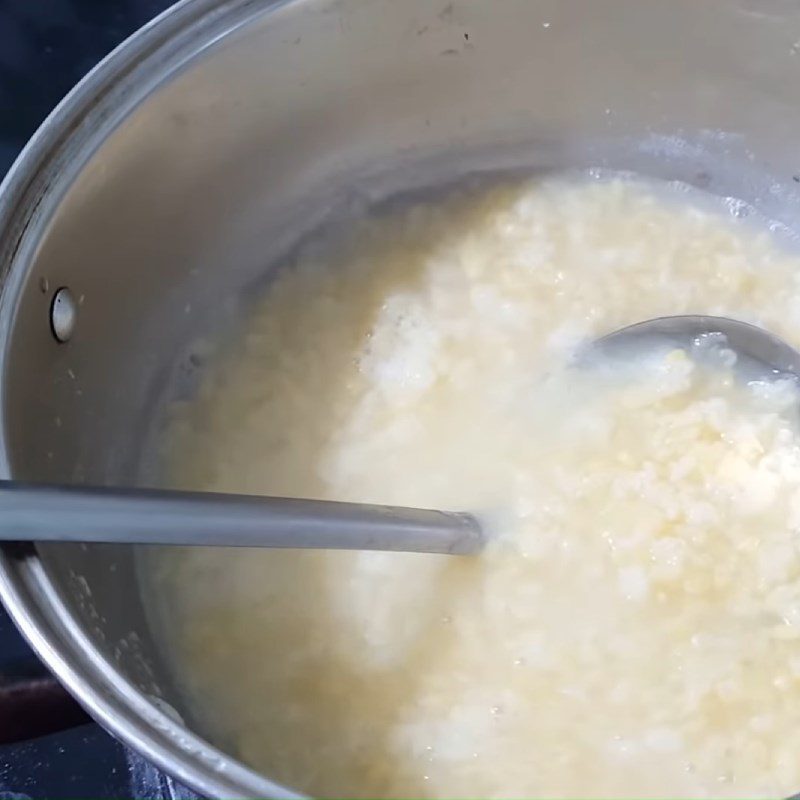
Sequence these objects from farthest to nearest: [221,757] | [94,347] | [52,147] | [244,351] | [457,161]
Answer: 1. [457,161]
2. [244,351]
3. [94,347]
4. [52,147]
5. [221,757]

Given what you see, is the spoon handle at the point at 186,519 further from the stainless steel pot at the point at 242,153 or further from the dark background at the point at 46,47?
the dark background at the point at 46,47

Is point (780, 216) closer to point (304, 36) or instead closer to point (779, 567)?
point (779, 567)

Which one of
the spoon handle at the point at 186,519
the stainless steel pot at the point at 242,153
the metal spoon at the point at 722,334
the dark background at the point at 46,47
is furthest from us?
the dark background at the point at 46,47

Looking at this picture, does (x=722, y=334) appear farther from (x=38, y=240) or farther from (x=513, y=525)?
(x=38, y=240)

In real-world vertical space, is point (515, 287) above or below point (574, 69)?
below

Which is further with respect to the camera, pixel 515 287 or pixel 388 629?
pixel 515 287

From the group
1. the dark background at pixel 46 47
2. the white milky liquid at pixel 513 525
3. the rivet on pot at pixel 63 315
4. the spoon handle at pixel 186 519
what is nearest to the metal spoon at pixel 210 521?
the spoon handle at pixel 186 519

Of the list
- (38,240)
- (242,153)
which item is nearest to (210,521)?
(38,240)

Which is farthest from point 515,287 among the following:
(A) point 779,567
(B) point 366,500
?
(A) point 779,567
